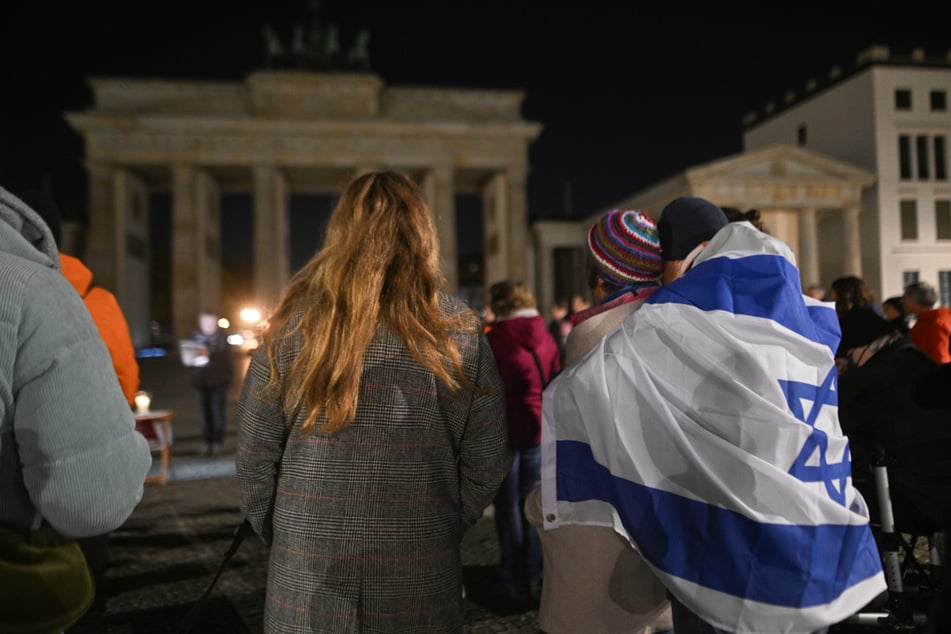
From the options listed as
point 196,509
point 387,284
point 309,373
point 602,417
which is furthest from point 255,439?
point 196,509

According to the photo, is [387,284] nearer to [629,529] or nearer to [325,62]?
[629,529]

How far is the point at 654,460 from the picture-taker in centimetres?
188

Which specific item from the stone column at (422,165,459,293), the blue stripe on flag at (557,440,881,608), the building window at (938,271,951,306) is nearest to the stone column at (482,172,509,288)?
the stone column at (422,165,459,293)

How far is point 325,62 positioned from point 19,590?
129ft

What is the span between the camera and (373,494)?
1848 millimetres

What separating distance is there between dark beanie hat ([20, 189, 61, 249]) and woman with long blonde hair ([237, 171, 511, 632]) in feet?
6.35

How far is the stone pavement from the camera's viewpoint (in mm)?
3926

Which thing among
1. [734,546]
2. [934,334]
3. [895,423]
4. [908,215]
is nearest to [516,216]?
[908,215]

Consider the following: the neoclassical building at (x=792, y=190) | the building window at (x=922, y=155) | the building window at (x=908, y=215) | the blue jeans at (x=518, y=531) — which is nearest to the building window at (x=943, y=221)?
the building window at (x=908, y=215)

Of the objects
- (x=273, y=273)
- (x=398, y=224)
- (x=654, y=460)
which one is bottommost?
(x=654, y=460)

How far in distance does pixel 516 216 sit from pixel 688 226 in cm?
3359

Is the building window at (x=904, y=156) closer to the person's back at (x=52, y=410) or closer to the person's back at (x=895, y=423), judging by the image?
the person's back at (x=895, y=423)

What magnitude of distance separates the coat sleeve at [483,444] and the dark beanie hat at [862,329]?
251cm

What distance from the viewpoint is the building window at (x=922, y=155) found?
35031mm
